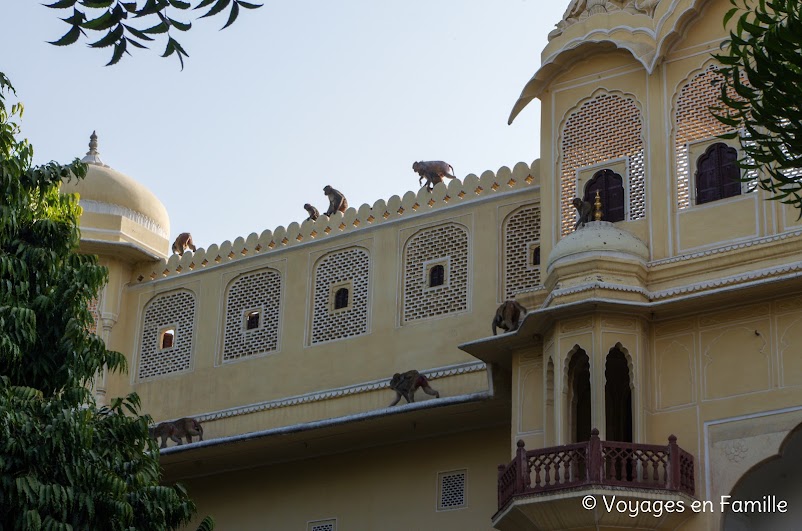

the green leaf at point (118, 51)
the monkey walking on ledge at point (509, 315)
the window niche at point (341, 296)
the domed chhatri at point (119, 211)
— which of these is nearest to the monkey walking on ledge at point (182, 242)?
the domed chhatri at point (119, 211)

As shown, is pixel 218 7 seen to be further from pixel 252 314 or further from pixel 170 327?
pixel 170 327

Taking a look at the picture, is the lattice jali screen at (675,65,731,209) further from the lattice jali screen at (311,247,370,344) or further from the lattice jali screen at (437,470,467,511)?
the lattice jali screen at (311,247,370,344)

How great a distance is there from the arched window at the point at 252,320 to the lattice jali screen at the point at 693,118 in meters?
4.83

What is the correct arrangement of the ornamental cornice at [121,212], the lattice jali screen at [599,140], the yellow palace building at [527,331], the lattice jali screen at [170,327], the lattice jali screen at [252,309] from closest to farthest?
1. the yellow palace building at [527,331]
2. the lattice jali screen at [599,140]
3. the lattice jali screen at [252,309]
4. the lattice jali screen at [170,327]
5. the ornamental cornice at [121,212]

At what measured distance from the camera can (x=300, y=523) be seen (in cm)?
1628

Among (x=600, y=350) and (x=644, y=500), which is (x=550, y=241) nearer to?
(x=600, y=350)

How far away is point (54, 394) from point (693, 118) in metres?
5.95

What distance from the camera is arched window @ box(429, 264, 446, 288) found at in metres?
16.2

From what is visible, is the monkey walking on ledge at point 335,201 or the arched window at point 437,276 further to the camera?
the monkey walking on ledge at point 335,201

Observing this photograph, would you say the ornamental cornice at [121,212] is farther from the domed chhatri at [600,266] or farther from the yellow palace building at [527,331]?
the domed chhatri at [600,266]

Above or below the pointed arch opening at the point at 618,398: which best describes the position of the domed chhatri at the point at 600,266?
above

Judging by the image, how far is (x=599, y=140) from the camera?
15.1 meters

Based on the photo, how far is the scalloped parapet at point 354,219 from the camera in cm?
1631

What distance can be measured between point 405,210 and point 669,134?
10.2ft
